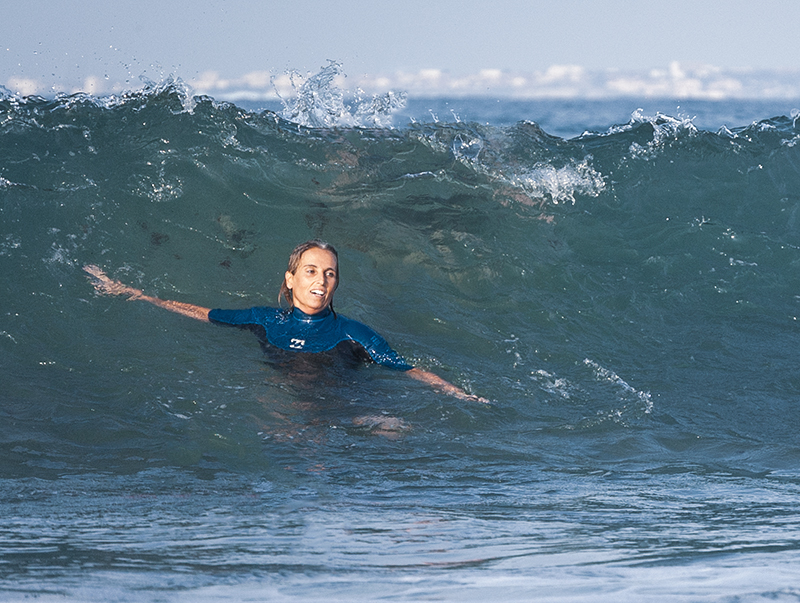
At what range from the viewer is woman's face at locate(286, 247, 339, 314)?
5.14 metres

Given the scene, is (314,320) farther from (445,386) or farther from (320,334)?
(445,386)

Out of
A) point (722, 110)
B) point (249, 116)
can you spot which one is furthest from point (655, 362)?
point (722, 110)

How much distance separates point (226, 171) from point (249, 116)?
0.93 meters

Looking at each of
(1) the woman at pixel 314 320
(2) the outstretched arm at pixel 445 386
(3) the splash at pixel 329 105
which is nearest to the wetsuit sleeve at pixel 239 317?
(1) the woman at pixel 314 320

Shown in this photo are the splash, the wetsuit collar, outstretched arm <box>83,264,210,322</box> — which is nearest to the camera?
the wetsuit collar

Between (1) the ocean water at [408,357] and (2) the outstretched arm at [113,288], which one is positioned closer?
(1) the ocean water at [408,357]

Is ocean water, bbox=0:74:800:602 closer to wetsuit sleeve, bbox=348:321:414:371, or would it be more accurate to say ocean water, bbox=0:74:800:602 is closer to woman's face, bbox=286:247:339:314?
wetsuit sleeve, bbox=348:321:414:371

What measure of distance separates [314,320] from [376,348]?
1.45ft

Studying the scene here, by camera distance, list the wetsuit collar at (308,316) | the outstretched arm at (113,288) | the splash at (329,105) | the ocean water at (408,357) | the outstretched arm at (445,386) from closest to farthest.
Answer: the ocean water at (408,357), the outstretched arm at (445,386), the wetsuit collar at (308,316), the outstretched arm at (113,288), the splash at (329,105)

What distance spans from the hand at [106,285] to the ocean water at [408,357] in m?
0.11

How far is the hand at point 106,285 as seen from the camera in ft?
21.5

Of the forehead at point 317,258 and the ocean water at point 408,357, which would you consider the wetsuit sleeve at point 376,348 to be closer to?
the ocean water at point 408,357

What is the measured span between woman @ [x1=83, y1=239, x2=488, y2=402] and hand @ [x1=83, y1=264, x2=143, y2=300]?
4.21ft

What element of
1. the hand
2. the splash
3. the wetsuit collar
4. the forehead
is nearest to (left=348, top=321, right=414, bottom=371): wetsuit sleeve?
the wetsuit collar
